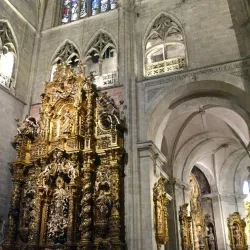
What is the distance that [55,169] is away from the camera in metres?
11.4

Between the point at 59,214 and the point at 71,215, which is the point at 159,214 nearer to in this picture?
the point at 71,215

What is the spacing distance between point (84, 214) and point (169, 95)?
5.04 meters

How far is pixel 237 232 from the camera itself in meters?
19.0

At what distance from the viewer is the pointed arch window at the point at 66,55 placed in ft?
47.6

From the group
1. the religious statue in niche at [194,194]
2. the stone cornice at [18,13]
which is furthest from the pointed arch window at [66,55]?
the religious statue in niche at [194,194]

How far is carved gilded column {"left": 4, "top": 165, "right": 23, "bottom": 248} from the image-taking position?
1125 centimetres

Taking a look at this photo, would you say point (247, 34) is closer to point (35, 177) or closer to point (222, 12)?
point (222, 12)

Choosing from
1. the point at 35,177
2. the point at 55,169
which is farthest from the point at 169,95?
the point at 35,177

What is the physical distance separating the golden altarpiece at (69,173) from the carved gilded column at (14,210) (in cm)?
2

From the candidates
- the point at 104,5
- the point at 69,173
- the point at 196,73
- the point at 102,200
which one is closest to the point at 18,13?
the point at 104,5

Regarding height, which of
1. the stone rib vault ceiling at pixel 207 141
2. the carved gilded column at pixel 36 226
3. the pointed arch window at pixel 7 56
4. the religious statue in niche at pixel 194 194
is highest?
the pointed arch window at pixel 7 56

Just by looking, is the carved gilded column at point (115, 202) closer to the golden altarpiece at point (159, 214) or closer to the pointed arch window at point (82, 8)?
the golden altarpiece at point (159, 214)

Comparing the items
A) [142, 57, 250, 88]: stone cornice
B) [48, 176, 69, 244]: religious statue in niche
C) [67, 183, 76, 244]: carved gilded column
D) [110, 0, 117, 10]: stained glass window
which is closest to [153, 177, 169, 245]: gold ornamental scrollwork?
[67, 183, 76, 244]: carved gilded column

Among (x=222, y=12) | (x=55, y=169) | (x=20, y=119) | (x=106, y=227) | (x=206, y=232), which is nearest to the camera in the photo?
(x=106, y=227)
